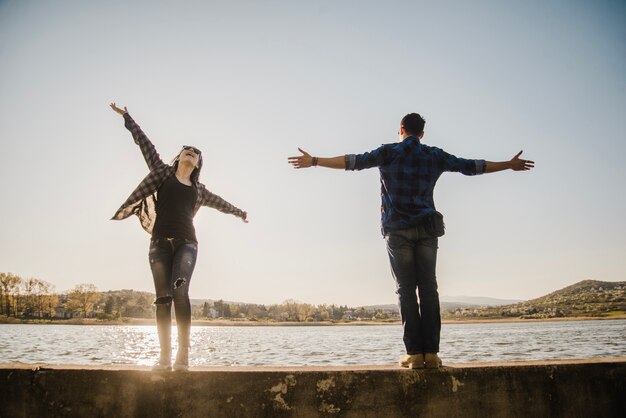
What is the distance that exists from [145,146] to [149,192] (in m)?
0.70

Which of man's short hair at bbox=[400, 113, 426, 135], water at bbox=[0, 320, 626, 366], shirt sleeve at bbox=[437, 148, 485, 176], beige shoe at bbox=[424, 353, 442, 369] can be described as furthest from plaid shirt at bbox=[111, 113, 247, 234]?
water at bbox=[0, 320, 626, 366]

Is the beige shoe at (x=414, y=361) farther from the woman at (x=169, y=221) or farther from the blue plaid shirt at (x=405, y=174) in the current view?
the woman at (x=169, y=221)

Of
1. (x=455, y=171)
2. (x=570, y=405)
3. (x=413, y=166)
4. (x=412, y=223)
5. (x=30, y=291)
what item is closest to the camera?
(x=570, y=405)

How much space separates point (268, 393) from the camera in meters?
3.02

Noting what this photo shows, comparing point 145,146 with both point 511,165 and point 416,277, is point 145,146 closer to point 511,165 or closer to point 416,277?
point 416,277

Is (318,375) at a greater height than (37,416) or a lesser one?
greater

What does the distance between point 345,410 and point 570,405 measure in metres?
1.89

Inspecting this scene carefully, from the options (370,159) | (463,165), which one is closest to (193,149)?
(370,159)

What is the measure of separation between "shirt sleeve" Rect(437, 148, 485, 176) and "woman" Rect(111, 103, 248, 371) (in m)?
2.74

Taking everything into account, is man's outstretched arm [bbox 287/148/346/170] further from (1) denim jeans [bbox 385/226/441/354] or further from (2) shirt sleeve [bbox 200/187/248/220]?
(2) shirt sleeve [bbox 200/187/248/220]

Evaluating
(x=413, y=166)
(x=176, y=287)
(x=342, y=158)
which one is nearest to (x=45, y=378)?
(x=176, y=287)

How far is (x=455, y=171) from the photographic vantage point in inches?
167

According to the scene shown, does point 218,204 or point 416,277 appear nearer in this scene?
point 416,277

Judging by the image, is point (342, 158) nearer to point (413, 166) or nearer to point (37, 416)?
point (413, 166)
